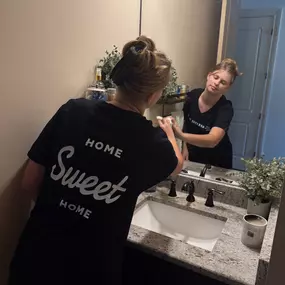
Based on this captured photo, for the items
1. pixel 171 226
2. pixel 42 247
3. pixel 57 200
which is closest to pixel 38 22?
pixel 57 200

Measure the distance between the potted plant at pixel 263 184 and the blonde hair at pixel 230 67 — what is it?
1.36 ft

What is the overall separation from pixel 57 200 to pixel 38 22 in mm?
574

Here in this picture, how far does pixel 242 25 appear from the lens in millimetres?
1271

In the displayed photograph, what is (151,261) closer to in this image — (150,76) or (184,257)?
(184,257)

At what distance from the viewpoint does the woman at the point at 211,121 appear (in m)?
1.34

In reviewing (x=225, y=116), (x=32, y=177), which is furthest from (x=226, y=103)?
(x=32, y=177)

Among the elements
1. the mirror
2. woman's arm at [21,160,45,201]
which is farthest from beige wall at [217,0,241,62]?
woman's arm at [21,160,45,201]

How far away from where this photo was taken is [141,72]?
2.65ft

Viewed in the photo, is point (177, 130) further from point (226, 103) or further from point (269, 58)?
point (269, 58)

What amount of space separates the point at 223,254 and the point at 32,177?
70cm

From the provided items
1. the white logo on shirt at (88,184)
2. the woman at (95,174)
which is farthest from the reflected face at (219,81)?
the white logo on shirt at (88,184)

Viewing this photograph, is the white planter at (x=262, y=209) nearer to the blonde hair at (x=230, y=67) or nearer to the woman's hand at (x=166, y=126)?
the woman's hand at (x=166, y=126)

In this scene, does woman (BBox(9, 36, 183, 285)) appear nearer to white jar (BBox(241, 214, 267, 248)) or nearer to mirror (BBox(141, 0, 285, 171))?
white jar (BBox(241, 214, 267, 248))

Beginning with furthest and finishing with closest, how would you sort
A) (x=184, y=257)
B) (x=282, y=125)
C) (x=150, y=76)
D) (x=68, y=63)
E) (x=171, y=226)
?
(x=171, y=226)
(x=282, y=125)
(x=68, y=63)
(x=184, y=257)
(x=150, y=76)
